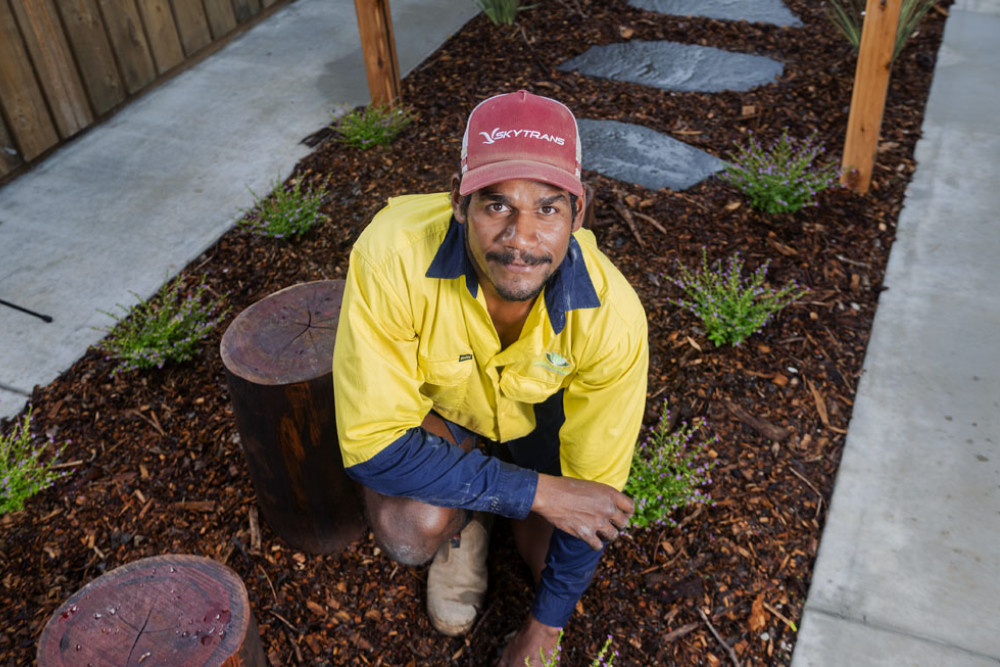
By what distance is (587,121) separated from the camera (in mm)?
4555

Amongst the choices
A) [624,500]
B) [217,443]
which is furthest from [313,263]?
[624,500]

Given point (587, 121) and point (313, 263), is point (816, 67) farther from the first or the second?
point (313, 263)

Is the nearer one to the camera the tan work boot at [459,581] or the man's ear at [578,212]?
the man's ear at [578,212]

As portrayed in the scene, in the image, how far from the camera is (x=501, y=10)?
5.43 m

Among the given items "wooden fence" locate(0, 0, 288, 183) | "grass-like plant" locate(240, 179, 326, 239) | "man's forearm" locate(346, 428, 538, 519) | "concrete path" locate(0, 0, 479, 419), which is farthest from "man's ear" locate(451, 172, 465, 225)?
"wooden fence" locate(0, 0, 288, 183)

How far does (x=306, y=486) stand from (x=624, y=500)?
3.05ft

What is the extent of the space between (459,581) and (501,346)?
0.78m

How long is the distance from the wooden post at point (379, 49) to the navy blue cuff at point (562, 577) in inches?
114

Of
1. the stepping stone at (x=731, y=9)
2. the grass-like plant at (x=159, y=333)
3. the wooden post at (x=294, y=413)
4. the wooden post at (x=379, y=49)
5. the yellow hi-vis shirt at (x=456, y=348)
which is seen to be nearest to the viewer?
the yellow hi-vis shirt at (x=456, y=348)

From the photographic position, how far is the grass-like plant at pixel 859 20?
4730mm

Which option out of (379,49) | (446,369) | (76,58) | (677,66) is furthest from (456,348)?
(677,66)

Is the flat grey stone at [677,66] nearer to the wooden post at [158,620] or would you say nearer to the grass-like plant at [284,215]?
the grass-like plant at [284,215]

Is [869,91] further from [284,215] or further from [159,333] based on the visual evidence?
[159,333]

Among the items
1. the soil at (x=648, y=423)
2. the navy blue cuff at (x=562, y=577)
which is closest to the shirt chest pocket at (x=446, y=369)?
the navy blue cuff at (x=562, y=577)
